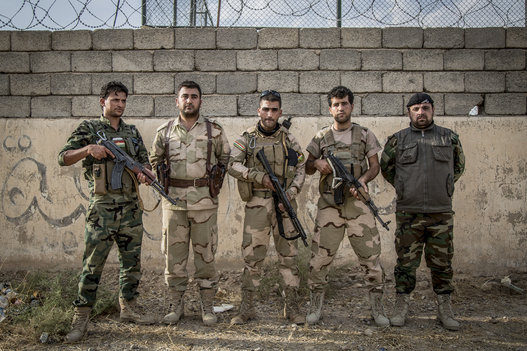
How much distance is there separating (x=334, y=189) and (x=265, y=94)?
962 millimetres

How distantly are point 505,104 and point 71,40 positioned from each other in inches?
196

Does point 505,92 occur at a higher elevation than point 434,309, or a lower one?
higher

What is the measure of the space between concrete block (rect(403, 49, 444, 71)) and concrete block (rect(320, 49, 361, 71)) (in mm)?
551

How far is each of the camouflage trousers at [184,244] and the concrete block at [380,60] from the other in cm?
260

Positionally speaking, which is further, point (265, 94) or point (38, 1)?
point (38, 1)

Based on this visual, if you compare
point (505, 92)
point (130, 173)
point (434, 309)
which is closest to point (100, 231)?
point (130, 173)

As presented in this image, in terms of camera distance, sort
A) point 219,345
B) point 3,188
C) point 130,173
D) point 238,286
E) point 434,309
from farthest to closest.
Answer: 1. point 3,188
2. point 238,286
3. point 434,309
4. point 130,173
5. point 219,345

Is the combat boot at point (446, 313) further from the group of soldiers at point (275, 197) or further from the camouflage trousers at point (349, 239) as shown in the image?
the camouflage trousers at point (349, 239)

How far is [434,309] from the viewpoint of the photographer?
3832 mm

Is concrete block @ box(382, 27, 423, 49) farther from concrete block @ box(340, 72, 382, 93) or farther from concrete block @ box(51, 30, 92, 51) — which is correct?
concrete block @ box(51, 30, 92, 51)

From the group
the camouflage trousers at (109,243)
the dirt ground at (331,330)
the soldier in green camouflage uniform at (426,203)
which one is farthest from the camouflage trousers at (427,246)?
the camouflage trousers at (109,243)

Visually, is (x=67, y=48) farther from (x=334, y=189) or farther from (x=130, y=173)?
(x=334, y=189)

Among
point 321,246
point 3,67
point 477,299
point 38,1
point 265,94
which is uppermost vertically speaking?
point 38,1

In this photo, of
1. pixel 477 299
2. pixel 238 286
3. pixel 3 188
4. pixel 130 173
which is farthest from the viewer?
pixel 3 188
